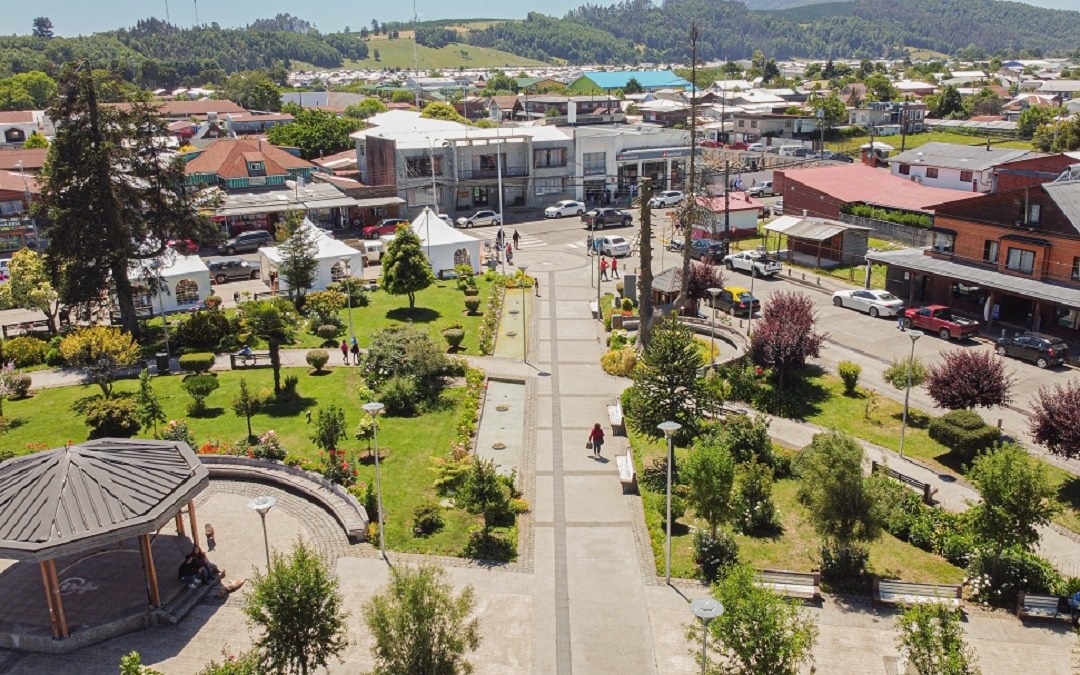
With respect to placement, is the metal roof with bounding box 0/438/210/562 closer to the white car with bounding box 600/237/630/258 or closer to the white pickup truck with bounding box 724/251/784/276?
the white pickup truck with bounding box 724/251/784/276

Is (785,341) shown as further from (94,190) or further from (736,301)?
(94,190)

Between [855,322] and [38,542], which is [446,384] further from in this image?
[855,322]

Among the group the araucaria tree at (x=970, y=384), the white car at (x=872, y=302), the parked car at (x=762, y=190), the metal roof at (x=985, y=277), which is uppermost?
the parked car at (x=762, y=190)

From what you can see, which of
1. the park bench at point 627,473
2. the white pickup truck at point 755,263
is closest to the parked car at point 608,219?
the white pickup truck at point 755,263

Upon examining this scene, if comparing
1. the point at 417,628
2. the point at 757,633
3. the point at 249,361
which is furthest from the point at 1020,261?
the point at 417,628

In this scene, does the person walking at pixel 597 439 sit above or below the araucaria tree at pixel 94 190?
below

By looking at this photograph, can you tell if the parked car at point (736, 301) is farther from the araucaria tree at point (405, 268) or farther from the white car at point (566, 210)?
the white car at point (566, 210)

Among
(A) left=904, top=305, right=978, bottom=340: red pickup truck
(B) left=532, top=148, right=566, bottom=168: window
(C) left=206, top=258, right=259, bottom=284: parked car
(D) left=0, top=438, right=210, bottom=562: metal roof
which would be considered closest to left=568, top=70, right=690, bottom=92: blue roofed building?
(B) left=532, top=148, right=566, bottom=168: window
